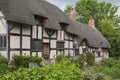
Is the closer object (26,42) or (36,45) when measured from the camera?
(26,42)

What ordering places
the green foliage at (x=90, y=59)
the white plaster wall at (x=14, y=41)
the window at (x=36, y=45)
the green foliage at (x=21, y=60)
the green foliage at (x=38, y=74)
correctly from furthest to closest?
the green foliage at (x=90, y=59) → the window at (x=36, y=45) → the white plaster wall at (x=14, y=41) → the green foliage at (x=21, y=60) → the green foliage at (x=38, y=74)

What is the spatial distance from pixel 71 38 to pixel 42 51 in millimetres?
7972

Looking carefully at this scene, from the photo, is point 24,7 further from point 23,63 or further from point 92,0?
point 92,0

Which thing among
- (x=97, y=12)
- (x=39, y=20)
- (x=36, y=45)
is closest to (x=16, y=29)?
(x=36, y=45)

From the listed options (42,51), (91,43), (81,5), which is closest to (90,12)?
(81,5)

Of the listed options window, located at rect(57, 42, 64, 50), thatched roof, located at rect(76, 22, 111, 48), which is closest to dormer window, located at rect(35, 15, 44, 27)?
window, located at rect(57, 42, 64, 50)

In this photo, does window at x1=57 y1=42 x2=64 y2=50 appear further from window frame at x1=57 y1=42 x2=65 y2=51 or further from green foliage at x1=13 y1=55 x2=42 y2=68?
green foliage at x1=13 y1=55 x2=42 y2=68

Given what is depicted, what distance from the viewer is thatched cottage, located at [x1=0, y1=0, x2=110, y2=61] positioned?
2220 centimetres

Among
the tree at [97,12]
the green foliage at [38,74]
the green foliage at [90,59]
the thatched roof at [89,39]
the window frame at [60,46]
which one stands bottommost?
the green foliage at [90,59]

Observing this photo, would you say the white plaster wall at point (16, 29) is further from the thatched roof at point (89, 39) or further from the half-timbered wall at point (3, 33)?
the thatched roof at point (89, 39)

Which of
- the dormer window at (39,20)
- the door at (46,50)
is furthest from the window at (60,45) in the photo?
the dormer window at (39,20)

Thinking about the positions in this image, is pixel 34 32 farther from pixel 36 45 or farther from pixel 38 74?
pixel 38 74

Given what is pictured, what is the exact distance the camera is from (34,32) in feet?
83.9

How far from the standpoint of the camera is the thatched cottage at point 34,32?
2220 centimetres
